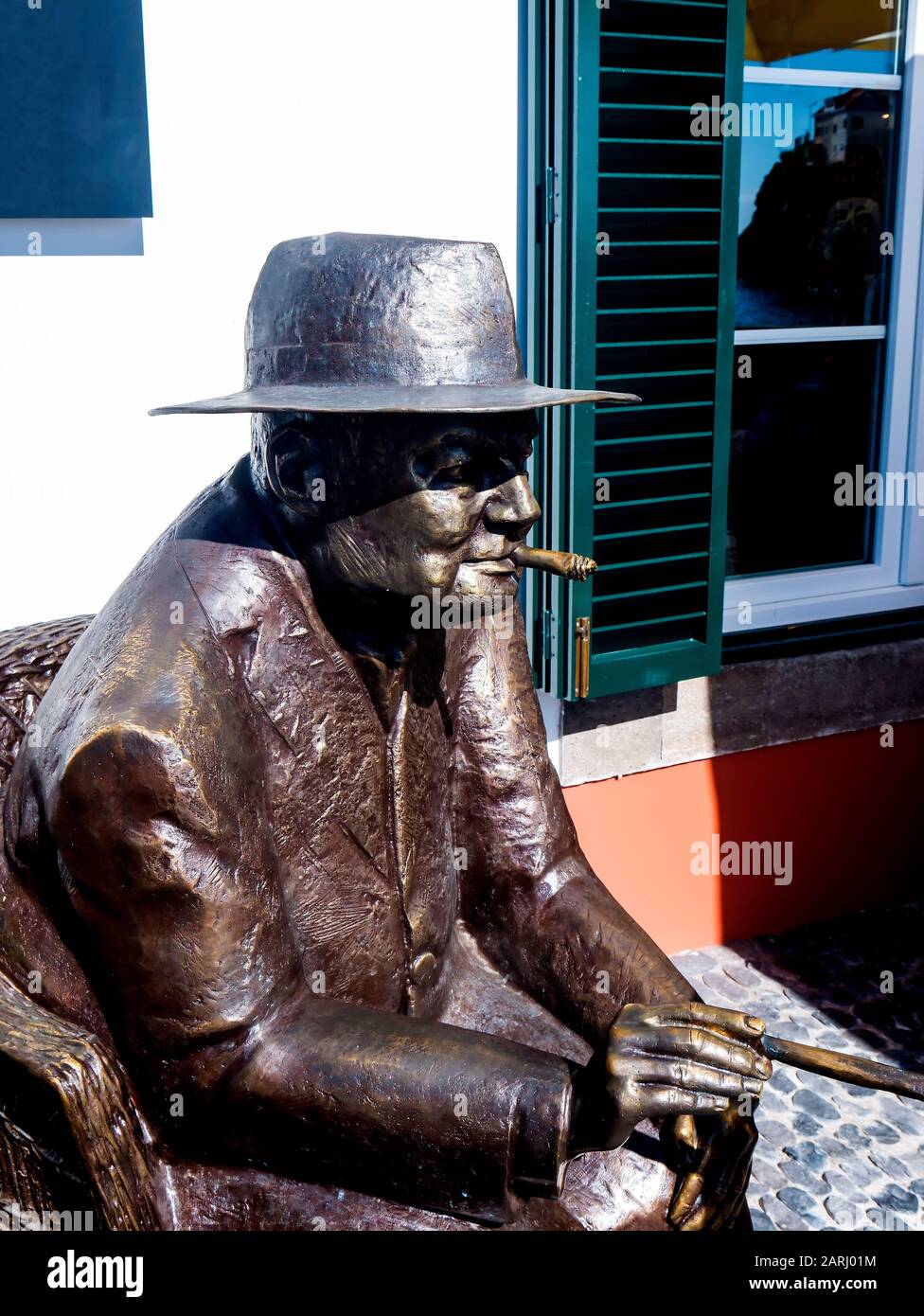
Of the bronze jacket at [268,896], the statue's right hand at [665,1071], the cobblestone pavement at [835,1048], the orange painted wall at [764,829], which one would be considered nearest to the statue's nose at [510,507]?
the bronze jacket at [268,896]

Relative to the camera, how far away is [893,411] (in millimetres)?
4852

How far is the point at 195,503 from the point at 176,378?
5.30ft

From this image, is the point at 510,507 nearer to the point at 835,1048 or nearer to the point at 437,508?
the point at 437,508

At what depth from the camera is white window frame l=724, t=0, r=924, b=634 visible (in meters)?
4.59

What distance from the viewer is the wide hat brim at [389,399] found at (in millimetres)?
1757

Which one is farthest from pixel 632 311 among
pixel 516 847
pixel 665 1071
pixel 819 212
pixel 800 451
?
pixel 665 1071

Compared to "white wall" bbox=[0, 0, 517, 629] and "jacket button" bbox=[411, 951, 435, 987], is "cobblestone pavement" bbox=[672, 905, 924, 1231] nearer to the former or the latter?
"jacket button" bbox=[411, 951, 435, 987]

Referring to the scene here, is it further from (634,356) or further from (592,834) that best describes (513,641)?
(592,834)

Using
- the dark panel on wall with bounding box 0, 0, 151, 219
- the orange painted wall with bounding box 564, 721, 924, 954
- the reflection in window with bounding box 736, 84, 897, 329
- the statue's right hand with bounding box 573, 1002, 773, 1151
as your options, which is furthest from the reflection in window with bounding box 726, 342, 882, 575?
the statue's right hand with bounding box 573, 1002, 773, 1151

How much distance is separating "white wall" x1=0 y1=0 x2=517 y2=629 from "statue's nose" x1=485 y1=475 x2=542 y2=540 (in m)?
1.86

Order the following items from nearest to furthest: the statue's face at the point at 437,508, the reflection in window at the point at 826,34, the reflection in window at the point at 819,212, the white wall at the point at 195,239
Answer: the statue's face at the point at 437,508
the white wall at the point at 195,239
the reflection in window at the point at 826,34
the reflection in window at the point at 819,212

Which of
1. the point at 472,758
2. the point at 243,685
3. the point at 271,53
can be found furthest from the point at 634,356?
the point at 243,685

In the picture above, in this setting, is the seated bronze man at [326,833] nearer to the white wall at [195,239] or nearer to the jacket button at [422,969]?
the jacket button at [422,969]

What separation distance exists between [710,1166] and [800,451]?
3.42 m
